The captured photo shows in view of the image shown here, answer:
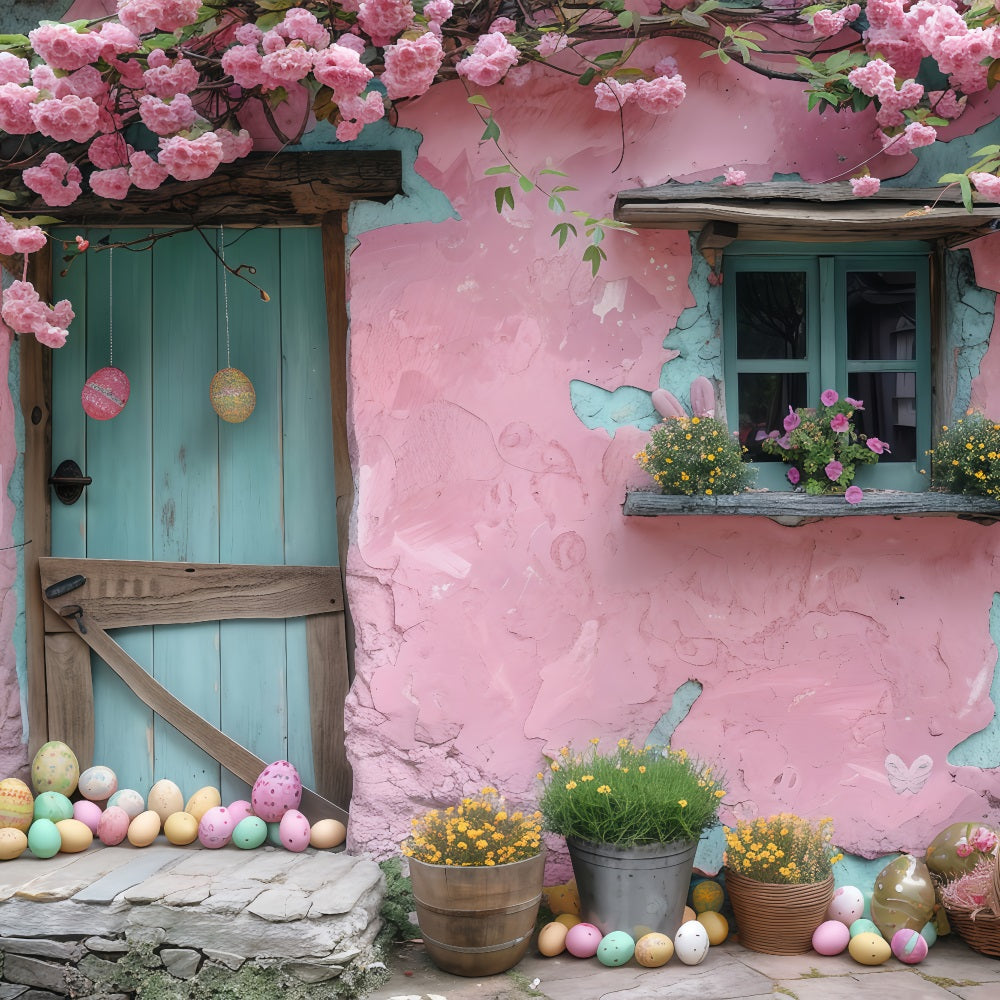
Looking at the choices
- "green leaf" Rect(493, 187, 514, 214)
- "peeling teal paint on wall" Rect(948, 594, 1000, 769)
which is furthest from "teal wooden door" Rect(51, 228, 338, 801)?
"peeling teal paint on wall" Rect(948, 594, 1000, 769)

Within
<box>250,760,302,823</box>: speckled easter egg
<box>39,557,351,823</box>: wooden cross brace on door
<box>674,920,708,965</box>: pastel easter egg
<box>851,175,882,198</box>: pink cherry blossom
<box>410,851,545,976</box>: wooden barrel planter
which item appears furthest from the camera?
<box>39,557,351,823</box>: wooden cross brace on door

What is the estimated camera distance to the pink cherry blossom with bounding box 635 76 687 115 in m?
3.28

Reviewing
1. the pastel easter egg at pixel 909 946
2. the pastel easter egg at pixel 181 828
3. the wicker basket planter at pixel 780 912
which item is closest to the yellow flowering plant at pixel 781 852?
the wicker basket planter at pixel 780 912

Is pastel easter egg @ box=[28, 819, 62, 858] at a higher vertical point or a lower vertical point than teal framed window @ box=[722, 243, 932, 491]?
lower

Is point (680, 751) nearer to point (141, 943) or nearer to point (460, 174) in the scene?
point (141, 943)

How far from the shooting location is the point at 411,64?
3.05 meters

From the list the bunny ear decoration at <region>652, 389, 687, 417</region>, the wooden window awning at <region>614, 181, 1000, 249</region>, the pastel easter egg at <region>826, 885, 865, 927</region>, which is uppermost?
the wooden window awning at <region>614, 181, 1000, 249</region>

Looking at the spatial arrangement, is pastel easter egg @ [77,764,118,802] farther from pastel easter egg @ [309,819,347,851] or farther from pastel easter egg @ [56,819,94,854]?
pastel easter egg @ [309,819,347,851]

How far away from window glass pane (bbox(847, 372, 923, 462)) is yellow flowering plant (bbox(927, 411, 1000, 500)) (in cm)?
16

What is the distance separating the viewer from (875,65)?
3.20m

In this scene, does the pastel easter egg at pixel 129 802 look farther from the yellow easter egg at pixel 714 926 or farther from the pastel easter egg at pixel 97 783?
the yellow easter egg at pixel 714 926

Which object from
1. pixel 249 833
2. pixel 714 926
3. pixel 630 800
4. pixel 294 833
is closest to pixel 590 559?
pixel 630 800

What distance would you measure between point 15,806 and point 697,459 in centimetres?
241

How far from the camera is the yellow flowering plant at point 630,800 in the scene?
3.06 metres
